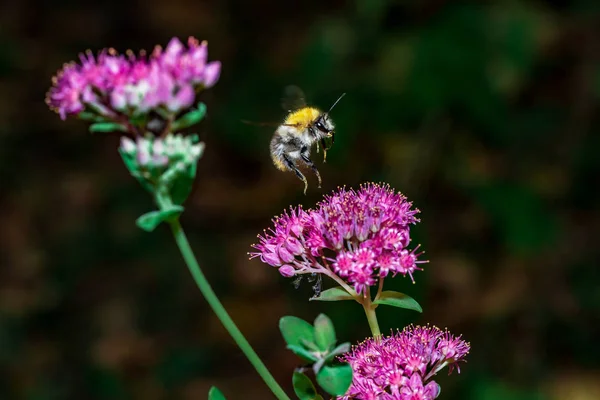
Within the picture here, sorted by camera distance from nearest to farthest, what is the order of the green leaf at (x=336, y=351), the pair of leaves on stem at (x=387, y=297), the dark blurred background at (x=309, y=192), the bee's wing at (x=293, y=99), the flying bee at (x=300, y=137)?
1. the green leaf at (x=336, y=351)
2. the pair of leaves on stem at (x=387, y=297)
3. the flying bee at (x=300, y=137)
4. the bee's wing at (x=293, y=99)
5. the dark blurred background at (x=309, y=192)

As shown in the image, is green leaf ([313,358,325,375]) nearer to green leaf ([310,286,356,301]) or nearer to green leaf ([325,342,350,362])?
green leaf ([325,342,350,362])

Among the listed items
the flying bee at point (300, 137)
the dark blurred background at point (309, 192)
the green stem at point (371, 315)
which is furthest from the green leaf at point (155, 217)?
the dark blurred background at point (309, 192)

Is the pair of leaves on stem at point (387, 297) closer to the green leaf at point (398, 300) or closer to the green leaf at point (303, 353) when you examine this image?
the green leaf at point (398, 300)

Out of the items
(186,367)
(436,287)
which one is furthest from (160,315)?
(436,287)

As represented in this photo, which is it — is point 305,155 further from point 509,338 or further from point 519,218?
point 509,338

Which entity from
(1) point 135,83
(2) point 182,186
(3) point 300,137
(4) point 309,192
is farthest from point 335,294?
(4) point 309,192
